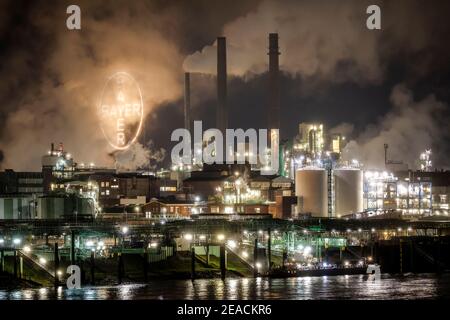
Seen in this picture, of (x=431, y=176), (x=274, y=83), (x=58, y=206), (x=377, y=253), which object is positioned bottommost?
(x=377, y=253)

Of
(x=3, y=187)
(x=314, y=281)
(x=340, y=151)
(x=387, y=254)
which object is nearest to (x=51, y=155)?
(x=3, y=187)

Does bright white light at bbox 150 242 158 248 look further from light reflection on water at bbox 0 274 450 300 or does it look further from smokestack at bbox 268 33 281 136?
smokestack at bbox 268 33 281 136

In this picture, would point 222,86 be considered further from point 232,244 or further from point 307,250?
point 232,244

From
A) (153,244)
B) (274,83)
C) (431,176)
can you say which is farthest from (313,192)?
(431,176)

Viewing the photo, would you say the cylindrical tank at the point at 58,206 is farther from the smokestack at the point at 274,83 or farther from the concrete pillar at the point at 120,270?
the smokestack at the point at 274,83

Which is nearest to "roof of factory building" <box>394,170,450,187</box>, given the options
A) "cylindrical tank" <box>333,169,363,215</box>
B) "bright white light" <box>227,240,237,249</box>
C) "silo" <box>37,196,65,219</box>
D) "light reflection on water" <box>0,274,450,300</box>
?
"cylindrical tank" <box>333,169,363,215</box>

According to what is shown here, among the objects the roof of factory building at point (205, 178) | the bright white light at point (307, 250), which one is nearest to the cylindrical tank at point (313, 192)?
the roof of factory building at point (205, 178)
